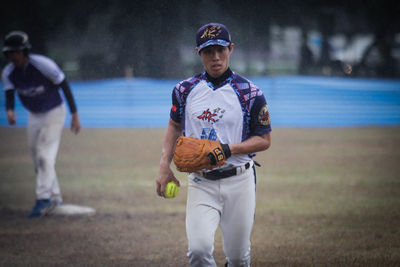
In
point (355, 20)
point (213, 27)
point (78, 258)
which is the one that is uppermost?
point (355, 20)

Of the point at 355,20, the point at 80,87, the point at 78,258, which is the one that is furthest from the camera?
the point at 355,20

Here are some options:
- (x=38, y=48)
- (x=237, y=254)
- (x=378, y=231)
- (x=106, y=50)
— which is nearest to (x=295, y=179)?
(x=378, y=231)

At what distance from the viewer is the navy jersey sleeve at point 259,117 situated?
362 centimetres

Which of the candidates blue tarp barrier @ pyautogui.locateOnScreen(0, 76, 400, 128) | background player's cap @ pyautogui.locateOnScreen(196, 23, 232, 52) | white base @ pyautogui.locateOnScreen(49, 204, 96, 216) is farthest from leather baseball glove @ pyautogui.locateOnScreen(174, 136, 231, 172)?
blue tarp barrier @ pyautogui.locateOnScreen(0, 76, 400, 128)

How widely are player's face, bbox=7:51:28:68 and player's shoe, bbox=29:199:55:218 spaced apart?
194 centimetres

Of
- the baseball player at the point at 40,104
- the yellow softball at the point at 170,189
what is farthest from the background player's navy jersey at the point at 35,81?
the yellow softball at the point at 170,189

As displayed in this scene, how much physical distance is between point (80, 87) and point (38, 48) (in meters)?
3.66

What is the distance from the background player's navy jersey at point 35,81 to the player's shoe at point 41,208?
1292 millimetres

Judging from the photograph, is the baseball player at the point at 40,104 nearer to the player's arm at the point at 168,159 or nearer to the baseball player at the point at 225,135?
the player's arm at the point at 168,159

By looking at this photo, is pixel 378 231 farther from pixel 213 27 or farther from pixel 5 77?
pixel 5 77

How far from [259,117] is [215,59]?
22.0 inches

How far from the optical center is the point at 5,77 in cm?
680

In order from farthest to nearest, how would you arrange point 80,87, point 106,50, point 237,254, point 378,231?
1. point 106,50
2. point 80,87
3. point 378,231
4. point 237,254

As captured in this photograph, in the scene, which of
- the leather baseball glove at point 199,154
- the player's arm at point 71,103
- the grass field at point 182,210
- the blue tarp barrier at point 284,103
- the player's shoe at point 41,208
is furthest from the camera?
the blue tarp barrier at point 284,103
